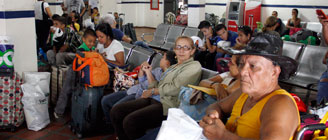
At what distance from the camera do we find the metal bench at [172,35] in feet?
25.6

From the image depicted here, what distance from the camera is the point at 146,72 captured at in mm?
3547

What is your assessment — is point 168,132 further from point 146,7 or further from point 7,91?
point 146,7

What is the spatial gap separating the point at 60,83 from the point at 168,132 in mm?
3192

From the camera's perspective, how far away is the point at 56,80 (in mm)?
4629

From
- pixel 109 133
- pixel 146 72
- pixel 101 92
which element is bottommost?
pixel 109 133

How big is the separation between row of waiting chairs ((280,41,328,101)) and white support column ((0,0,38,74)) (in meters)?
3.41

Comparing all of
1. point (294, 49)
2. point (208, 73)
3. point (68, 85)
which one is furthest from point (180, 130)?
point (294, 49)

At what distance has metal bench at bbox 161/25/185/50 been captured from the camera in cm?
779

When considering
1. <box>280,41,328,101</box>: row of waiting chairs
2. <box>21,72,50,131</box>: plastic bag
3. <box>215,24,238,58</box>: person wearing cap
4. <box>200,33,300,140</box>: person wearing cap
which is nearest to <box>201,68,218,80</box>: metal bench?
<box>200,33,300,140</box>: person wearing cap

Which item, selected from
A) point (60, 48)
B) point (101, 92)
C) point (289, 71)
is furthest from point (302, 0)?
point (289, 71)

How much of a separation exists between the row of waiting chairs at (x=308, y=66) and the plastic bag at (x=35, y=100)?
3134 millimetres

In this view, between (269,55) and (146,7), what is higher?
(146,7)

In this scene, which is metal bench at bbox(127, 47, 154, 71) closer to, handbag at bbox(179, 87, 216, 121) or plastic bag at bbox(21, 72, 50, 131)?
plastic bag at bbox(21, 72, 50, 131)

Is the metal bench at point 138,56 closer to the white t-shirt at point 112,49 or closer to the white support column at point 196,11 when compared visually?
the white t-shirt at point 112,49
